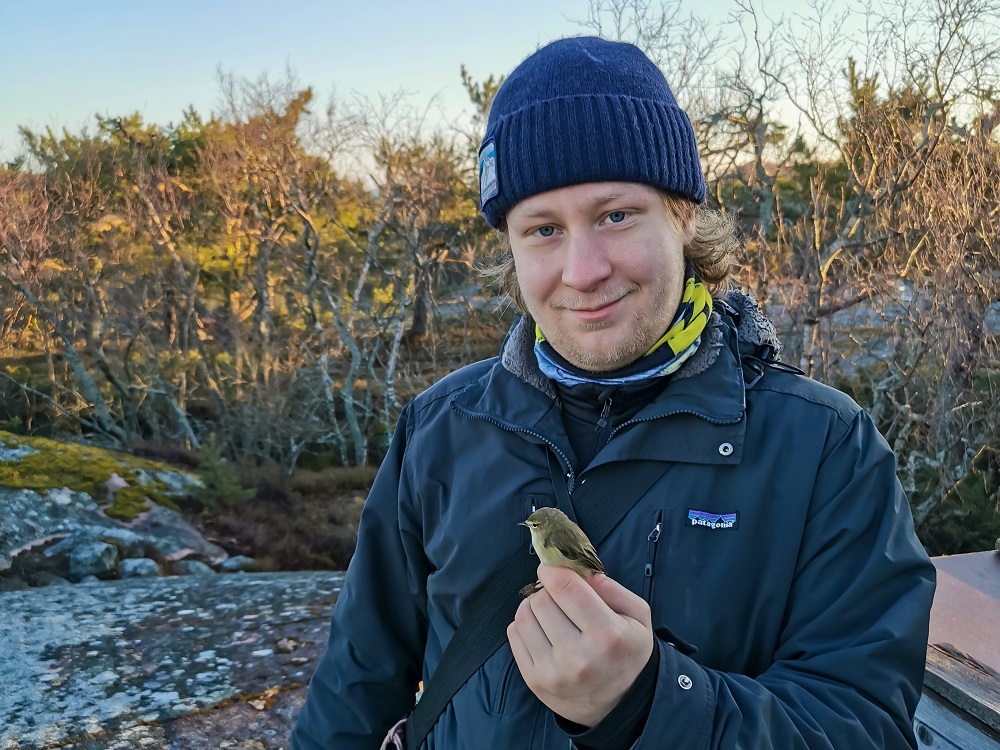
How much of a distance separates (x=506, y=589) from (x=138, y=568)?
22.2 ft

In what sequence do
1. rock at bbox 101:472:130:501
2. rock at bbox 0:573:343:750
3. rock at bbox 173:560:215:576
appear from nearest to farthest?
rock at bbox 0:573:343:750 → rock at bbox 173:560:215:576 → rock at bbox 101:472:130:501

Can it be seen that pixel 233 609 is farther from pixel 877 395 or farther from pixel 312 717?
pixel 877 395

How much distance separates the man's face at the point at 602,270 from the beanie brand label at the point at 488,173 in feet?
0.45

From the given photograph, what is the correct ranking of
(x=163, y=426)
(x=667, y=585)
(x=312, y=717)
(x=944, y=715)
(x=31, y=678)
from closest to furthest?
(x=667, y=585)
(x=312, y=717)
(x=944, y=715)
(x=31, y=678)
(x=163, y=426)

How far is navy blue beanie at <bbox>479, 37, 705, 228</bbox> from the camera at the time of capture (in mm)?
1751

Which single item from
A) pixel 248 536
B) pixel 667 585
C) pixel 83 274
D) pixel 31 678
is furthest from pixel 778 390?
pixel 83 274

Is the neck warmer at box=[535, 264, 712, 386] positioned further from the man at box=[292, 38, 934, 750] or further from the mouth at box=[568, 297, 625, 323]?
the mouth at box=[568, 297, 625, 323]

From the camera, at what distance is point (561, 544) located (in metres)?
1.38

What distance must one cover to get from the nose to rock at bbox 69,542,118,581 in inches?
267

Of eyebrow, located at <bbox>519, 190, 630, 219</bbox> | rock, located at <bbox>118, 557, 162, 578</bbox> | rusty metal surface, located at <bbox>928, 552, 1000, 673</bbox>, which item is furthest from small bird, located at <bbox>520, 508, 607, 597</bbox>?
rock, located at <bbox>118, 557, 162, 578</bbox>

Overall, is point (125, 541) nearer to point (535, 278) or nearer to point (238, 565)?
point (238, 565)

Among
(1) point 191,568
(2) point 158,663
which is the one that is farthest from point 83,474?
(2) point 158,663

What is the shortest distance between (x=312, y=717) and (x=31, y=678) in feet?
9.70

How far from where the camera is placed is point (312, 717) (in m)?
1.99
